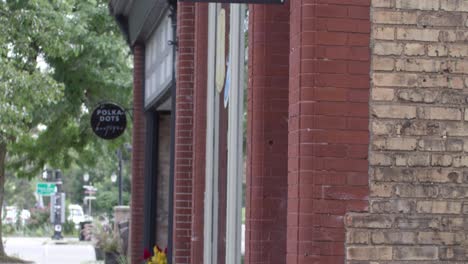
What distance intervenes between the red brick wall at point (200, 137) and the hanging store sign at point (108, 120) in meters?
9.09

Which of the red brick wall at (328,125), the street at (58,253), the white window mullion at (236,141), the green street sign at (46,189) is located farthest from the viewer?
the green street sign at (46,189)

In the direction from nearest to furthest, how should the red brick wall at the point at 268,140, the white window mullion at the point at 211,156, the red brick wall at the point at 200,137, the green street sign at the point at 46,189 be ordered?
the red brick wall at the point at 268,140
the white window mullion at the point at 211,156
the red brick wall at the point at 200,137
the green street sign at the point at 46,189

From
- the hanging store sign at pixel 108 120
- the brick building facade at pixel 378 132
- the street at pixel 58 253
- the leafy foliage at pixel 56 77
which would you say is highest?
the leafy foliage at pixel 56 77

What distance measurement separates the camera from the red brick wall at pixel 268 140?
21.6ft

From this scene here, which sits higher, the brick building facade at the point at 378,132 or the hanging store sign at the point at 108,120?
the hanging store sign at the point at 108,120

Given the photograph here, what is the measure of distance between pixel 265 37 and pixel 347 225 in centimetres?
165

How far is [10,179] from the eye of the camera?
224ft

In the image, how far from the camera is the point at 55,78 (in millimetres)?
24594

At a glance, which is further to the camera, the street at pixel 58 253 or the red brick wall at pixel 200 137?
the street at pixel 58 253

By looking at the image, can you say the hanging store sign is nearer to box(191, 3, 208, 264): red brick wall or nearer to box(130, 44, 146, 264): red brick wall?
box(130, 44, 146, 264): red brick wall

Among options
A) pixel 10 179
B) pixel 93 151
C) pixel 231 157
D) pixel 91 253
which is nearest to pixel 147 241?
pixel 231 157

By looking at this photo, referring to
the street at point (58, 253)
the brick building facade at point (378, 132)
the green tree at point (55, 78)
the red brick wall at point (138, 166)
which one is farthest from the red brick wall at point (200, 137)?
the street at point (58, 253)

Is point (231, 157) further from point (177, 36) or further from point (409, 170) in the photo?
point (177, 36)

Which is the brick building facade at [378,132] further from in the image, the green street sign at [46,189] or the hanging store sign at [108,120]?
the green street sign at [46,189]
